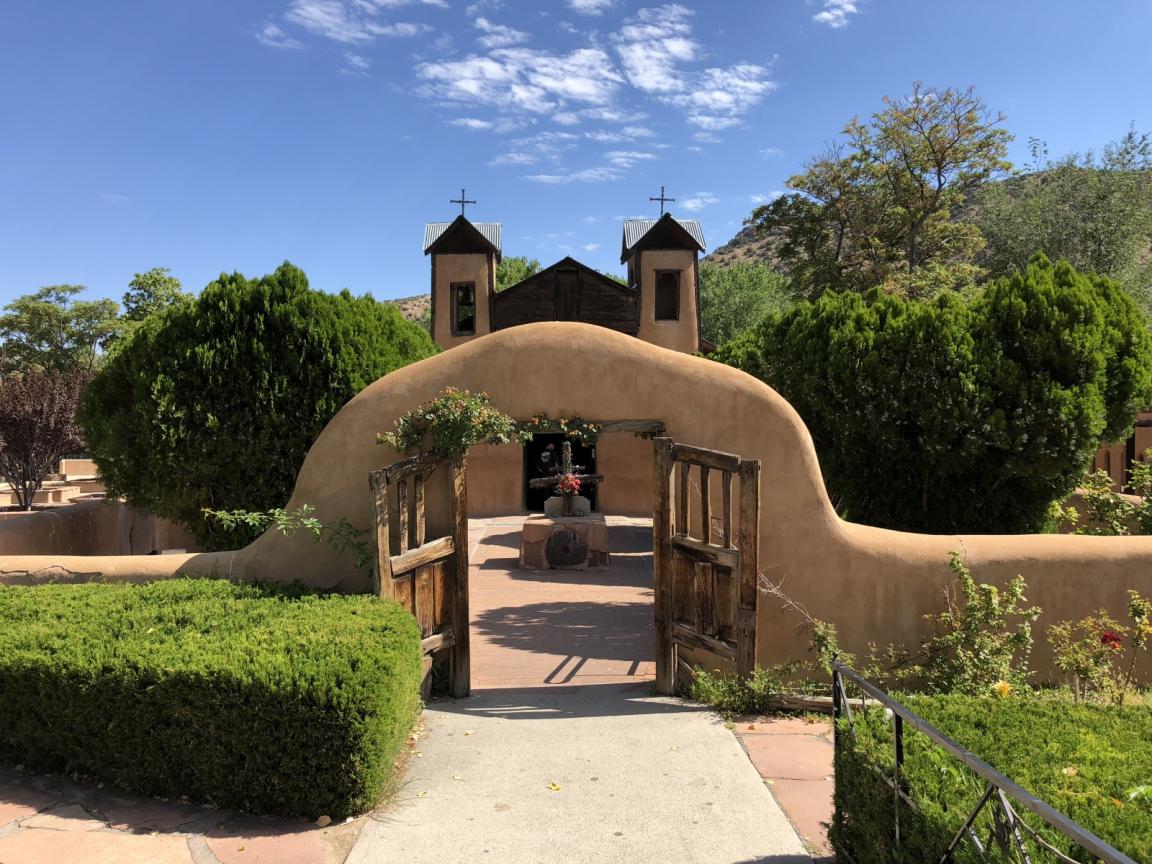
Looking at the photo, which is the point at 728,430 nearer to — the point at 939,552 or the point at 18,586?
the point at 939,552

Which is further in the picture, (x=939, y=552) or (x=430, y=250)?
(x=430, y=250)

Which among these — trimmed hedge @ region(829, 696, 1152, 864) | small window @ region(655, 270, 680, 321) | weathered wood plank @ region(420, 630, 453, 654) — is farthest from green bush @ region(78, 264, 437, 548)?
small window @ region(655, 270, 680, 321)

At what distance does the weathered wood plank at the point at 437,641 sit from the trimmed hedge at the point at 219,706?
972 mm

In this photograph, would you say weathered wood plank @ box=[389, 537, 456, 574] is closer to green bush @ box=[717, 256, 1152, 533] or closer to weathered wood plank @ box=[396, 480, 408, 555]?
weathered wood plank @ box=[396, 480, 408, 555]

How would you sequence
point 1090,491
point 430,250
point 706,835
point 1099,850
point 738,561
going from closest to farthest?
point 1099,850 → point 706,835 → point 738,561 → point 1090,491 → point 430,250

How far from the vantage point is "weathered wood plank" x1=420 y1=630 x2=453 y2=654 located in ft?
22.0

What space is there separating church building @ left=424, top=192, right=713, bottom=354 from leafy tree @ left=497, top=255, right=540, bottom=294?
1807cm

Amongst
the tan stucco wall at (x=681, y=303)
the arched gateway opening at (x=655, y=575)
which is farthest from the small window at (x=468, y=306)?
the arched gateway opening at (x=655, y=575)

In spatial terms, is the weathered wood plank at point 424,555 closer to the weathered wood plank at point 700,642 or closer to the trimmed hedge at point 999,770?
the weathered wood plank at point 700,642

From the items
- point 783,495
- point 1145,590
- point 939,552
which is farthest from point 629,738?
point 1145,590

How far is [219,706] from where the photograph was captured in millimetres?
4684

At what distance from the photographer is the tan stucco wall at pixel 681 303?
901 inches

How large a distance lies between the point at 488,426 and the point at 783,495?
2.85 metres

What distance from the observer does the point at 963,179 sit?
24.6m
